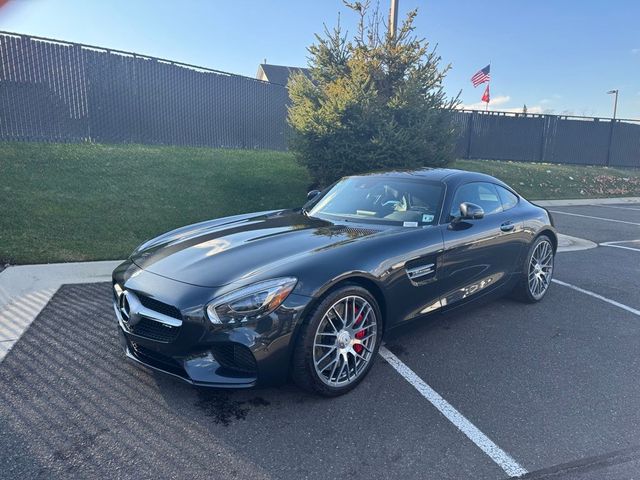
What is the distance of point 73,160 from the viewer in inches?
369

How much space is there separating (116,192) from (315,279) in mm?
6816

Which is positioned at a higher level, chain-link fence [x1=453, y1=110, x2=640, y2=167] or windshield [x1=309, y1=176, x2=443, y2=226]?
chain-link fence [x1=453, y1=110, x2=640, y2=167]

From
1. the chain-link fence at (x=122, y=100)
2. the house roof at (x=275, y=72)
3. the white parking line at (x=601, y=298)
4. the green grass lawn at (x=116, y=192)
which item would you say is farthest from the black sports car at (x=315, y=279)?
the house roof at (x=275, y=72)

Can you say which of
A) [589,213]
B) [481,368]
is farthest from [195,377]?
[589,213]

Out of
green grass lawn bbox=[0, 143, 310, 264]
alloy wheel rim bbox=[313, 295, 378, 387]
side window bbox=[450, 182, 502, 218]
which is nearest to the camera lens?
alloy wheel rim bbox=[313, 295, 378, 387]

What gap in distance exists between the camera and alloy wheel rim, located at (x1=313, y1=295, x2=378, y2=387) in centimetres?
288

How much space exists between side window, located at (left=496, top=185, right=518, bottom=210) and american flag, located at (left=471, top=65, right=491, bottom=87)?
17246 millimetres

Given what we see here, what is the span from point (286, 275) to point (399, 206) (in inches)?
62.2

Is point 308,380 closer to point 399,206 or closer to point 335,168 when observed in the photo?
point 399,206

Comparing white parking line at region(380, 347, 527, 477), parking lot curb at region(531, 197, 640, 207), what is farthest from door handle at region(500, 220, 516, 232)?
parking lot curb at region(531, 197, 640, 207)

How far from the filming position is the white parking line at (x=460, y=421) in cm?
237

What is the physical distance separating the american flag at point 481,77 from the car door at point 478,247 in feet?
57.6

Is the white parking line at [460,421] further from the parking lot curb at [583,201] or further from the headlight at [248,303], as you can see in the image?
the parking lot curb at [583,201]

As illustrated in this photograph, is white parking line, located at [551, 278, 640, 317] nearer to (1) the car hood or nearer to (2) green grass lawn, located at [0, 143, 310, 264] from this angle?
(1) the car hood
